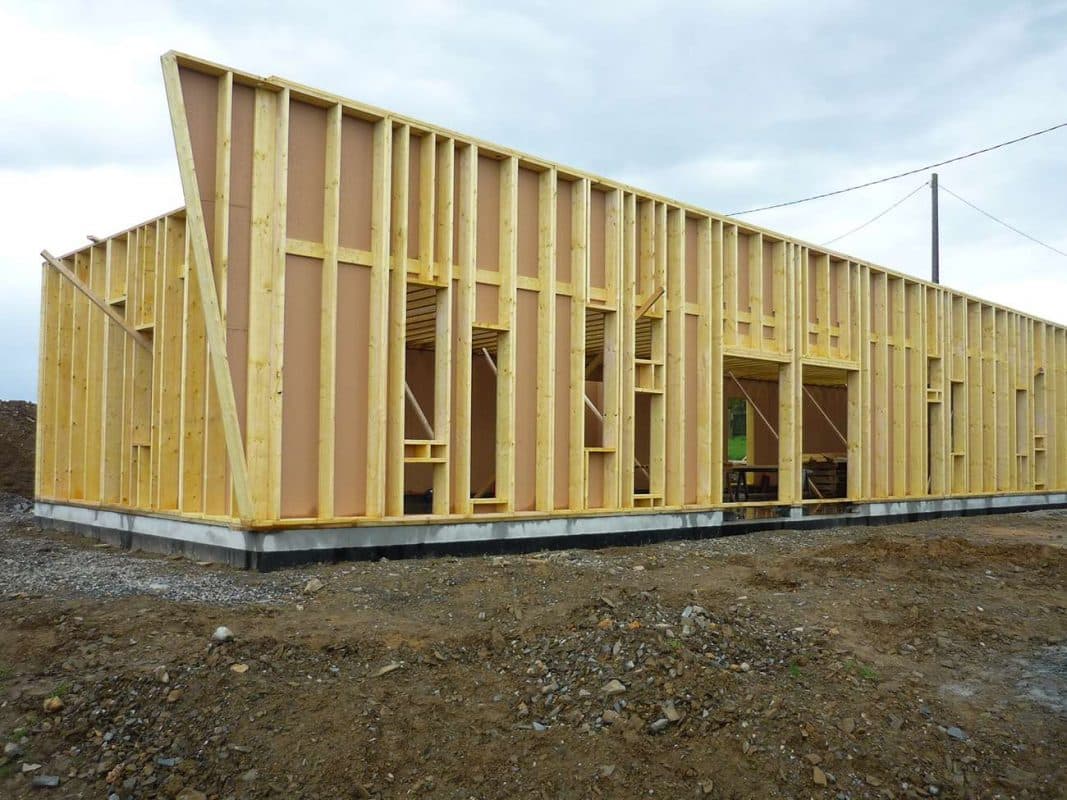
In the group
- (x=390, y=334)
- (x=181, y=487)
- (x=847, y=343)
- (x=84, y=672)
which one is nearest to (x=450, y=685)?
(x=84, y=672)

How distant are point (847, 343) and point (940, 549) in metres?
5.39

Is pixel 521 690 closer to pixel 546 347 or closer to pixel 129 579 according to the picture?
pixel 129 579

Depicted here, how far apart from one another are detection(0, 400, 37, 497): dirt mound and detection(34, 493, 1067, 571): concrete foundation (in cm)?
642

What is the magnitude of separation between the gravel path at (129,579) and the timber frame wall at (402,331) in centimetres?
64

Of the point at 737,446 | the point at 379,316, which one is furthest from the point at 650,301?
the point at 737,446

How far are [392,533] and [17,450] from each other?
648 inches

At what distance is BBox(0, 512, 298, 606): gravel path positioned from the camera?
24.1 ft

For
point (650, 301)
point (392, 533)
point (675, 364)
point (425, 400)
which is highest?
point (650, 301)

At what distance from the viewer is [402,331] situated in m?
9.43

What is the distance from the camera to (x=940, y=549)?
11.3 metres

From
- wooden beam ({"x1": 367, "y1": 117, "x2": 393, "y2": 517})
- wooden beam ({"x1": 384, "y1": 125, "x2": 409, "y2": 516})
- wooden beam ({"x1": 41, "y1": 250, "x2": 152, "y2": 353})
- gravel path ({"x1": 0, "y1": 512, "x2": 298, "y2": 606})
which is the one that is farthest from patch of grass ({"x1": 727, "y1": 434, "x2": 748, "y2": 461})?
gravel path ({"x1": 0, "y1": 512, "x2": 298, "y2": 606})

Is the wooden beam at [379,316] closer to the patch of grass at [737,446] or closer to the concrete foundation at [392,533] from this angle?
the concrete foundation at [392,533]

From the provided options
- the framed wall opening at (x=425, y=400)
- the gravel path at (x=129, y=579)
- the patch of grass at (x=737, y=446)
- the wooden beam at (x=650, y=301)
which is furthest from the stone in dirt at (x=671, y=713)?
the patch of grass at (x=737, y=446)

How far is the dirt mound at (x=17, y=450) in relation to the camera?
19.8 m
